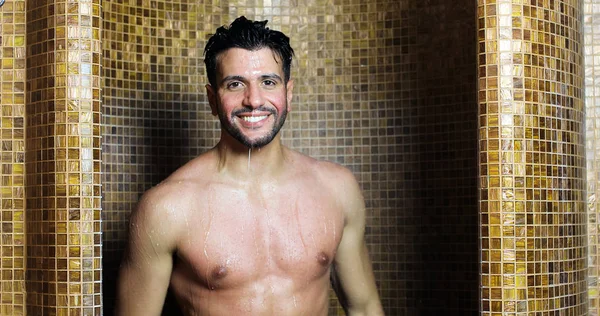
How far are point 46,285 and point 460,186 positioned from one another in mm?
1337

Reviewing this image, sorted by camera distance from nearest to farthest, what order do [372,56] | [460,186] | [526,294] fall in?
[526,294], [460,186], [372,56]

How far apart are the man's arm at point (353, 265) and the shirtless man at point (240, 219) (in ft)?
0.19

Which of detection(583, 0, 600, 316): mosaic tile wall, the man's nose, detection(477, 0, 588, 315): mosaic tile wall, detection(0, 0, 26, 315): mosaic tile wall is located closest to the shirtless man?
the man's nose

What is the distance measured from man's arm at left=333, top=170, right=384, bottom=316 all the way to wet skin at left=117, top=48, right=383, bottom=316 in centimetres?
5

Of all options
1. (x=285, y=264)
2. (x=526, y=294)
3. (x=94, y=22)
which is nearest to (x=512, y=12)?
(x=526, y=294)

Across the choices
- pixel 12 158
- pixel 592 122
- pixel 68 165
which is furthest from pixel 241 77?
pixel 592 122

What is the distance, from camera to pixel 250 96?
245 cm

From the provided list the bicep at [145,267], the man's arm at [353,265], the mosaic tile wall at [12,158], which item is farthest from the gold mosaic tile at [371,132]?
the man's arm at [353,265]

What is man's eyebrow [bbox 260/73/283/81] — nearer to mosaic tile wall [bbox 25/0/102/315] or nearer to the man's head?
the man's head

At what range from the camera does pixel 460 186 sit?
297cm

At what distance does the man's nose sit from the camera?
2441 mm

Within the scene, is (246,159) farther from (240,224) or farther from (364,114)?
(364,114)

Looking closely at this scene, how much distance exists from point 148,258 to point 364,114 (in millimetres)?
1056

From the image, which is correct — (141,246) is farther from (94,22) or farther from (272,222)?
(94,22)
